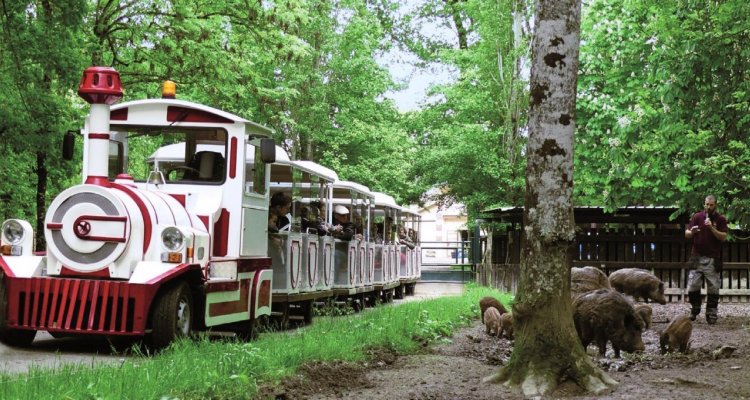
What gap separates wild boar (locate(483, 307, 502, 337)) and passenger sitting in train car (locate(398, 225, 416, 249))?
14.8 metres

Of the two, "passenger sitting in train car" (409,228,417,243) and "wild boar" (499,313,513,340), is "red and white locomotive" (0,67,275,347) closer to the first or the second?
"wild boar" (499,313,513,340)

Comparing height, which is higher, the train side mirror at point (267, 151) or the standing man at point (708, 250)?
the train side mirror at point (267, 151)

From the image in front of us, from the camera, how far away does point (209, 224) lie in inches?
465

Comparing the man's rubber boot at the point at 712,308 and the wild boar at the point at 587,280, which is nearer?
the wild boar at the point at 587,280

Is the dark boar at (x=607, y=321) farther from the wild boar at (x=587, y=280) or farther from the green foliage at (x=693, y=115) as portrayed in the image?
the green foliage at (x=693, y=115)

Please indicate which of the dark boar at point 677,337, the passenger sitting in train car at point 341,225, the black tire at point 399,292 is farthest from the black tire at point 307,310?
the black tire at point 399,292

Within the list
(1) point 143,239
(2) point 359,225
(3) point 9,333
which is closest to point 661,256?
(2) point 359,225

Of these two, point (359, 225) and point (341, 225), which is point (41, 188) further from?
point (359, 225)

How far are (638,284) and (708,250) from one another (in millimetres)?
3490

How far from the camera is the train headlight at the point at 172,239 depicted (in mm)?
10820

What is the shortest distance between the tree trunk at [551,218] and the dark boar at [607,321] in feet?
8.24

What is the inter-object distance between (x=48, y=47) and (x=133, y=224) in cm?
711

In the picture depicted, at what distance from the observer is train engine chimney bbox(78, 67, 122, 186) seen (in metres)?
11.2

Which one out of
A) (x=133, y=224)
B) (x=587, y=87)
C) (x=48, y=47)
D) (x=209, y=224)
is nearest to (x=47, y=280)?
(x=133, y=224)
